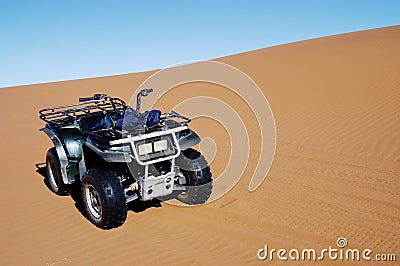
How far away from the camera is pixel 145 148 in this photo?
492 centimetres

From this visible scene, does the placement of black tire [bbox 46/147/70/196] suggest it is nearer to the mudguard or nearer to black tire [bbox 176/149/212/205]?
the mudguard

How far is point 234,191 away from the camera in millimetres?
6438

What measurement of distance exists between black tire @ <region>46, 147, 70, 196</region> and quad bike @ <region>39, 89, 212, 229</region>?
26 centimetres

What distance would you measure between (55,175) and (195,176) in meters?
2.70

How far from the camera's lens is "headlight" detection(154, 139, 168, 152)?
16.4 feet

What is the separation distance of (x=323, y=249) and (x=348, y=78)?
540 inches

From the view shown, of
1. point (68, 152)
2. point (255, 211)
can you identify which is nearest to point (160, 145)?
point (255, 211)

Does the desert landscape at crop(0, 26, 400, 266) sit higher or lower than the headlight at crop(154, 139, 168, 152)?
lower

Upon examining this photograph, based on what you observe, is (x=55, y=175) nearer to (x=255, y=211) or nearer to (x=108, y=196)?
(x=108, y=196)

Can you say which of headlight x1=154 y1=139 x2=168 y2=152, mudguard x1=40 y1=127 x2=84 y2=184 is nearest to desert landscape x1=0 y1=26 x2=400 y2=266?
mudguard x1=40 y1=127 x2=84 y2=184

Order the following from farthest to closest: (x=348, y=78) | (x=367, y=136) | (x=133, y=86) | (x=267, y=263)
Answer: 1. (x=133, y=86)
2. (x=348, y=78)
3. (x=367, y=136)
4. (x=267, y=263)

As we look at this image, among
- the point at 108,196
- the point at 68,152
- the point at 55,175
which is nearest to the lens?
the point at 108,196

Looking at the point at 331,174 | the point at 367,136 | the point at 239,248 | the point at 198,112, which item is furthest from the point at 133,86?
the point at 239,248

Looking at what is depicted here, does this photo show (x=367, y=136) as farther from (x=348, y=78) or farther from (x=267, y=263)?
(x=348, y=78)
